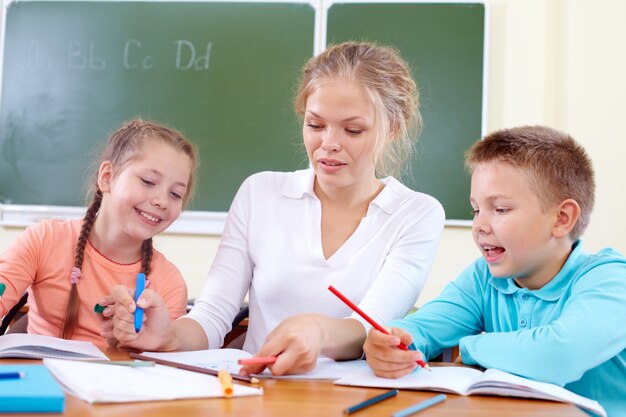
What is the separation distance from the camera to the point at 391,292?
57.2 inches

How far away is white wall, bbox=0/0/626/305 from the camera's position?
3459 millimetres

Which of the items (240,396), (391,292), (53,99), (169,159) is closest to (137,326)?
(240,396)

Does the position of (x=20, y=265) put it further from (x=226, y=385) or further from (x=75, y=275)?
(x=226, y=385)

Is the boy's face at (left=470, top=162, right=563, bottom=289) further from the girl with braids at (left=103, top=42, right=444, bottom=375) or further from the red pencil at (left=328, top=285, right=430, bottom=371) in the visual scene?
the red pencil at (left=328, top=285, right=430, bottom=371)

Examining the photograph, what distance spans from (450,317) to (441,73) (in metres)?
2.36

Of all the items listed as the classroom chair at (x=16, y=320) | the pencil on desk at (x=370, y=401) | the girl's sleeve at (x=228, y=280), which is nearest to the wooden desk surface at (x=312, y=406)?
the pencil on desk at (x=370, y=401)

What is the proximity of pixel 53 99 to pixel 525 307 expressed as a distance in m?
3.09

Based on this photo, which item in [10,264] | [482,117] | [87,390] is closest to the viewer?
[87,390]

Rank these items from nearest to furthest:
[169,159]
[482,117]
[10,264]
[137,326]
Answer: [137,326], [10,264], [169,159], [482,117]

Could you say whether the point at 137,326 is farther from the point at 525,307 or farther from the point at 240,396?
the point at 525,307

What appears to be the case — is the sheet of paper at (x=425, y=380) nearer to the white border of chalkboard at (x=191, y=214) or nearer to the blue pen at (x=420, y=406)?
the blue pen at (x=420, y=406)

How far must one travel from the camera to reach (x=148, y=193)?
1.79 metres

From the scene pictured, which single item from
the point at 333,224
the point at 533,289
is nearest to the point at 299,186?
the point at 333,224

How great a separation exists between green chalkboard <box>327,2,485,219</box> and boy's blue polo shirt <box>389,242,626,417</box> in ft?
6.89
